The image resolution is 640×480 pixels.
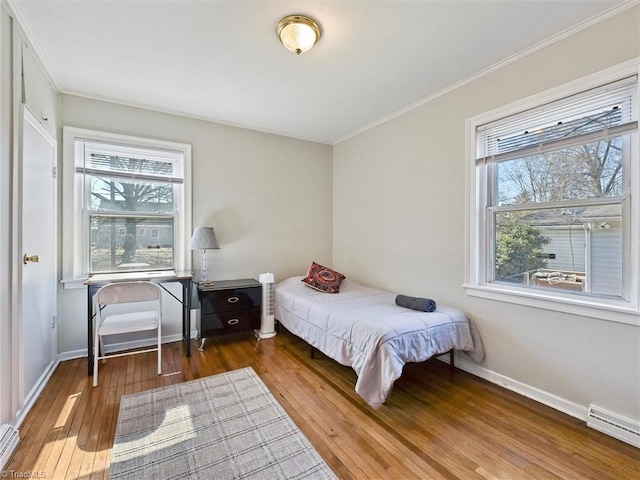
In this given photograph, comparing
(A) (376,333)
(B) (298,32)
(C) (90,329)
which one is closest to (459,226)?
(A) (376,333)

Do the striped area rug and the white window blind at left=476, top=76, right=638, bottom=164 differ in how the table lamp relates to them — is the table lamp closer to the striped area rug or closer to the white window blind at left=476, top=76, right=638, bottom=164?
the striped area rug

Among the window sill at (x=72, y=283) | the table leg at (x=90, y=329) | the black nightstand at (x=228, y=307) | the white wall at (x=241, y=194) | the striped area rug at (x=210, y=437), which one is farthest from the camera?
the black nightstand at (x=228, y=307)

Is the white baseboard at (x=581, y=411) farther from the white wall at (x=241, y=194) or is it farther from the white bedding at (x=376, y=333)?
the white wall at (x=241, y=194)

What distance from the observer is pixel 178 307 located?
3262mm

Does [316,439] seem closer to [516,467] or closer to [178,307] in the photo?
[516,467]

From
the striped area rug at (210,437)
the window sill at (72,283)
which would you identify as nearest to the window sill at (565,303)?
the striped area rug at (210,437)

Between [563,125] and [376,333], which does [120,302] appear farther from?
[563,125]

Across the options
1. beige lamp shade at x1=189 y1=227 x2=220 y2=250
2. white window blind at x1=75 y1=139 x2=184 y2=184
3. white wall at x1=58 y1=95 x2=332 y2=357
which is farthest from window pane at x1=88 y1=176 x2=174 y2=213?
beige lamp shade at x1=189 y1=227 x2=220 y2=250

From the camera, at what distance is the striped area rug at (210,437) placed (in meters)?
1.49

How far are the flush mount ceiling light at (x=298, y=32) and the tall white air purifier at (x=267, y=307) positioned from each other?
2292mm

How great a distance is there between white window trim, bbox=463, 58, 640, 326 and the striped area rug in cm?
181

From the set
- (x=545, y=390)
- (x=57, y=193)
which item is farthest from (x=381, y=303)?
(x=57, y=193)

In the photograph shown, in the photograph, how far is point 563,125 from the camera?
2.04m

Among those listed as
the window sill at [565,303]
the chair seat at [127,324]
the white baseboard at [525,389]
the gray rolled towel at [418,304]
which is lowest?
the white baseboard at [525,389]
